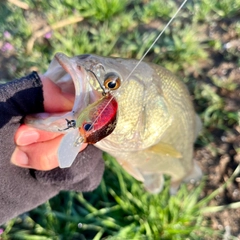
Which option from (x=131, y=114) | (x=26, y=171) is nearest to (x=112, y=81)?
(x=131, y=114)

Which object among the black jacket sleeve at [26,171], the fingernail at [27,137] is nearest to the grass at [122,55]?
the black jacket sleeve at [26,171]

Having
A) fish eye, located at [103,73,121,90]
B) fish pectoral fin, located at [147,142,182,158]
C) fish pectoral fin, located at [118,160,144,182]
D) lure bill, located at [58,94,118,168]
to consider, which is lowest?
fish pectoral fin, located at [118,160,144,182]

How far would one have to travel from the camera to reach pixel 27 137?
157cm

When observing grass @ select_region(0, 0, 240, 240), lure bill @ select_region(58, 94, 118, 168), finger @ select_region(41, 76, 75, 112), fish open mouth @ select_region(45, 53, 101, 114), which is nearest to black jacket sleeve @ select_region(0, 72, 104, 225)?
finger @ select_region(41, 76, 75, 112)

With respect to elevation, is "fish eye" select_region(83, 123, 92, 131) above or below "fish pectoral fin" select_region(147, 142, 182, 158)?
above

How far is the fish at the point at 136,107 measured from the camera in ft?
4.40

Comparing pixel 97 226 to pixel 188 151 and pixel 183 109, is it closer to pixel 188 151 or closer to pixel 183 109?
pixel 188 151

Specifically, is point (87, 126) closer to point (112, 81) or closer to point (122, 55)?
point (112, 81)

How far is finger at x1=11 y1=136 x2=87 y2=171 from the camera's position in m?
1.59

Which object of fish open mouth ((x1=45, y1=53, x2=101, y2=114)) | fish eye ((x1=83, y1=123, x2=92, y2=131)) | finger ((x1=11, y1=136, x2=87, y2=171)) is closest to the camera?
fish eye ((x1=83, y1=123, x2=92, y2=131))

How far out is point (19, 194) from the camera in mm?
1768

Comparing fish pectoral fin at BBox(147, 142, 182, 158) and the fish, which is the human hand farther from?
fish pectoral fin at BBox(147, 142, 182, 158)

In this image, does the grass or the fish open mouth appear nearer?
the fish open mouth

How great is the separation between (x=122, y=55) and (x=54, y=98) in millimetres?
1803
